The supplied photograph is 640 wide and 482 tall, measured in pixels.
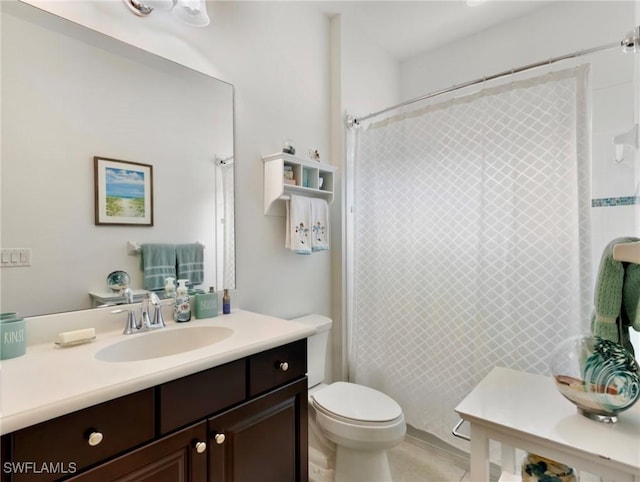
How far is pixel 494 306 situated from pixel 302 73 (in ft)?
5.70

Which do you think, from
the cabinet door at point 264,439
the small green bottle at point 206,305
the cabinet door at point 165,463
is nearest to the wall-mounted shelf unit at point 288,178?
the small green bottle at point 206,305

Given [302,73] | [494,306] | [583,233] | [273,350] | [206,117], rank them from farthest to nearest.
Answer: [302,73] → [494,306] → [206,117] → [583,233] → [273,350]

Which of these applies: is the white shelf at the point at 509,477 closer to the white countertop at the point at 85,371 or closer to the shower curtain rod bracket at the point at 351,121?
the white countertop at the point at 85,371

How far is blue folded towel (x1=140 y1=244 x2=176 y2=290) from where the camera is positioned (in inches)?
52.9

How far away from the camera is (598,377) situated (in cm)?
85

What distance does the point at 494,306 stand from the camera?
1.68m

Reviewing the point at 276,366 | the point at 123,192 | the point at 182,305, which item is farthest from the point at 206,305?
the point at 123,192

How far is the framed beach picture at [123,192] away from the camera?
48.4 inches

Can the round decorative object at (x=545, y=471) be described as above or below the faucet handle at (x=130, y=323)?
below

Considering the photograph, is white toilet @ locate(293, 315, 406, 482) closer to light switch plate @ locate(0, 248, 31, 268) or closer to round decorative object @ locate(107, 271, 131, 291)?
round decorative object @ locate(107, 271, 131, 291)

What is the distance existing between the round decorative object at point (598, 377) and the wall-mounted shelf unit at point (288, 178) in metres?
1.34

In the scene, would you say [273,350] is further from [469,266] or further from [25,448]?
[469,266]

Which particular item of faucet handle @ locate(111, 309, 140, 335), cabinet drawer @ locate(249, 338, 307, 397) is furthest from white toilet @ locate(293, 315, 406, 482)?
faucet handle @ locate(111, 309, 140, 335)

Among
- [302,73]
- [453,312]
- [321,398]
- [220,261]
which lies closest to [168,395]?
[220,261]
